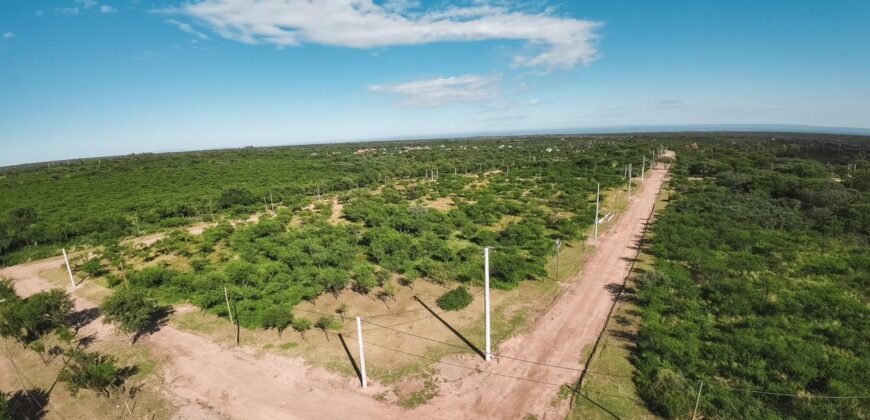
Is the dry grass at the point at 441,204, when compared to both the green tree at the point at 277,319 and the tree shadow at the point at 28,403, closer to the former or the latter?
the green tree at the point at 277,319

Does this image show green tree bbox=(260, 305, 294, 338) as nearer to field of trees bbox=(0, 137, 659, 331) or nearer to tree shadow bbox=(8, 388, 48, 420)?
field of trees bbox=(0, 137, 659, 331)

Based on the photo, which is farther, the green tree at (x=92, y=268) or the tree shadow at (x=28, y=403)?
the green tree at (x=92, y=268)

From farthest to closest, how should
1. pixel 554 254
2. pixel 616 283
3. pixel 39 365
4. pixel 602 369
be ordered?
pixel 554 254 < pixel 616 283 < pixel 39 365 < pixel 602 369

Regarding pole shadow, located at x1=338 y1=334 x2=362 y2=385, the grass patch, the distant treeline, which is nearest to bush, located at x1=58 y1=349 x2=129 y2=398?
pole shadow, located at x1=338 y1=334 x2=362 y2=385

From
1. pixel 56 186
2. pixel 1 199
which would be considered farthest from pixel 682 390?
pixel 56 186

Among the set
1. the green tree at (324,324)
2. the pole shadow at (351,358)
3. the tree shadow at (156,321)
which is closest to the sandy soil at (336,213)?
the tree shadow at (156,321)

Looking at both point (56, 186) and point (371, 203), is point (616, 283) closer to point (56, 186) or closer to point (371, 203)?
point (371, 203)
